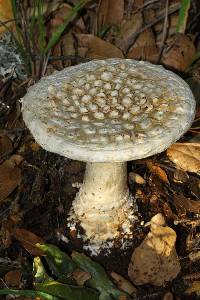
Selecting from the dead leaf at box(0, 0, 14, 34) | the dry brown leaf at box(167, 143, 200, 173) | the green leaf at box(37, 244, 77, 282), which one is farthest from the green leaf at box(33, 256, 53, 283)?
the dead leaf at box(0, 0, 14, 34)

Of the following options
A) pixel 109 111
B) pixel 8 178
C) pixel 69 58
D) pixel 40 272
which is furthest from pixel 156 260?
pixel 69 58

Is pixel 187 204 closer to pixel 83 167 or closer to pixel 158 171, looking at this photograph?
pixel 158 171

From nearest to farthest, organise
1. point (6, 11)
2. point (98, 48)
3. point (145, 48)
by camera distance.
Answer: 1. point (6, 11)
2. point (98, 48)
3. point (145, 48)

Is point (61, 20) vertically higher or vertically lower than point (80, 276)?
higher

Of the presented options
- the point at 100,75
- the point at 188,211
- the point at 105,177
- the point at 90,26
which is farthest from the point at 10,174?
the point at 90,26

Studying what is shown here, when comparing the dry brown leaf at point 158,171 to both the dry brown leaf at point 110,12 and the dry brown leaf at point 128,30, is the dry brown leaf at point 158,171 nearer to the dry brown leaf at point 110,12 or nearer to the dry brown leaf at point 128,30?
the dry brown leaf at point 128,30

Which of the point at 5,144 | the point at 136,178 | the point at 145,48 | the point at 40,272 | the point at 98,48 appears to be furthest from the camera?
the point at 145,48

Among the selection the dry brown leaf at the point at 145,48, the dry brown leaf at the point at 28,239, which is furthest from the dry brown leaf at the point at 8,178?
the dry brown leaf at the point at 145,48
